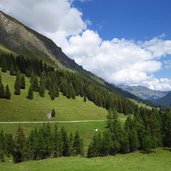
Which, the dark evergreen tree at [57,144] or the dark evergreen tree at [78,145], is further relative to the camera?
the dark evergreen tree at [78,145]

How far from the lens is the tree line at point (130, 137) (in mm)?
95938

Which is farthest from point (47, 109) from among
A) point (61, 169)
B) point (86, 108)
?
point (61, 169)

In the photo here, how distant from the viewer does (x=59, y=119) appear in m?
156

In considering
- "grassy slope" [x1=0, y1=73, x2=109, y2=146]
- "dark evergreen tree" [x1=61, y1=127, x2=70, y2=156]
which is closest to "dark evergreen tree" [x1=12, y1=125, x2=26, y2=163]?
"dark evergreen tree" [x1=61, y1=127, x2=70, y2=156]

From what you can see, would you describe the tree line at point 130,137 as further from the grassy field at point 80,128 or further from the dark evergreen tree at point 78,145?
the grassy field at point 80,128

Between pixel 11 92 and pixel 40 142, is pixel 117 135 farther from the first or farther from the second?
pixel 11 92

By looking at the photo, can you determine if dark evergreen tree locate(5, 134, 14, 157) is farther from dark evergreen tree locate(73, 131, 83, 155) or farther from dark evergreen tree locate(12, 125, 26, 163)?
dark evergreen tree locate(73, 131, 83, 155)

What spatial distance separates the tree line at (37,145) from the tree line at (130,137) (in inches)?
316

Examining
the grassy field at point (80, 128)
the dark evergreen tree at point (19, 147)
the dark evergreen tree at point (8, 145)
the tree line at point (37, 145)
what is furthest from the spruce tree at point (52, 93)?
the dark evergreen tree at point (19, 147)

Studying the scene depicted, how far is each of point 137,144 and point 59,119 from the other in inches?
2498

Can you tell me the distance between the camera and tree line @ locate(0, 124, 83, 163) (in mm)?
91312

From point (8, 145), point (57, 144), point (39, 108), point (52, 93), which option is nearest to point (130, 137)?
point (57, 144)

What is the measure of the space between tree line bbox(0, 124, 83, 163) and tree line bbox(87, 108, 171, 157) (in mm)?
8026

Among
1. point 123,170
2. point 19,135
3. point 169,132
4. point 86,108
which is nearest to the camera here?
point 123,170
